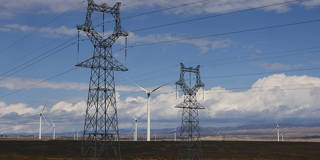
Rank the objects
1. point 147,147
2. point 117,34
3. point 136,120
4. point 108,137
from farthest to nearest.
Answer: point 136,120 < point 147,147 < point 117,34 < point 108,137

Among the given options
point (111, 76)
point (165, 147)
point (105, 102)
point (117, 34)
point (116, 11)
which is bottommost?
point (165, 147)

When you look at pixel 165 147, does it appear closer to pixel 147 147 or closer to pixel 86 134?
pixel 147 147

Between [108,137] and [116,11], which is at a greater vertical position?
[116,11]

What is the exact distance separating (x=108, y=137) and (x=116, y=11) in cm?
1631

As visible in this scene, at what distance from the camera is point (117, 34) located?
170 ft

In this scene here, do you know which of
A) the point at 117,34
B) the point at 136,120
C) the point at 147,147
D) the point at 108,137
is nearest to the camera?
the point at 108,137

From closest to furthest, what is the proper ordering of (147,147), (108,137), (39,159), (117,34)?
(108,137) < (117,34) < (39,159) < (147,147)

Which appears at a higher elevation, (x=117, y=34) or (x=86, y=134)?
(x=117, y=34)

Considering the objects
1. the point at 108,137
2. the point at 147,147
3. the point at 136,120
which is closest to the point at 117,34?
the point at 108,137

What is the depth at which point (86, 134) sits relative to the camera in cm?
5003

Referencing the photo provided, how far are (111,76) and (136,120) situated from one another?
444 ft

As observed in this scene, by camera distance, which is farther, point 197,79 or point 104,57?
point 197,79

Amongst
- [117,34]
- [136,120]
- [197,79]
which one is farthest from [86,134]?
[136,120]

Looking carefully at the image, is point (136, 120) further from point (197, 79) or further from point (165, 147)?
point (197, 79)
